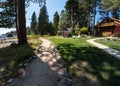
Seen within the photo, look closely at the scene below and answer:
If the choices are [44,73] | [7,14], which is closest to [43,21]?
[7,14]

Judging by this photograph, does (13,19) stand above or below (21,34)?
above

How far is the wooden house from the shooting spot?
39422mm

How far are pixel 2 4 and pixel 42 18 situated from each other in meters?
24.4

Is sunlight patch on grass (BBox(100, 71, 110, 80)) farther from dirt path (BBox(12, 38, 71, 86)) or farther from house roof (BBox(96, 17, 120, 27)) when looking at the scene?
house roof (BBox(96, 17, 120, 27))

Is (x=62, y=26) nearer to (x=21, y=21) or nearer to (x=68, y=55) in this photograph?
(x=21, y=21)

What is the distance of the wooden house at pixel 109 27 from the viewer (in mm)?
39422

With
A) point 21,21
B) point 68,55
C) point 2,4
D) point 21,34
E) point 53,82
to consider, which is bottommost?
point 53,82

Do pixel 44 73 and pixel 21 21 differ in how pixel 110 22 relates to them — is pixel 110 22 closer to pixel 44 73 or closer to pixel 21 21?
pixel 21 21

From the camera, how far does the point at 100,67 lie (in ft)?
27.2

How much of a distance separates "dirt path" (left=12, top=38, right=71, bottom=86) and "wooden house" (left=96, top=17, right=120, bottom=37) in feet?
102

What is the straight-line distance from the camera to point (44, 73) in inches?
322

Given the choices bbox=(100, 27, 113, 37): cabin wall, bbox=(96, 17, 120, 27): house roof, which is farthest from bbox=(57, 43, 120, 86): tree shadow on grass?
bbox=(100, 27, 113, 37): cabin wall

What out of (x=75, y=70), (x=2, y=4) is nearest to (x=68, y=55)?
(x=75, y=70)

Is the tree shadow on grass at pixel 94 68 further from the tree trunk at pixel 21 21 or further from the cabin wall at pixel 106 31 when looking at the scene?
the cabin wall at pixel 106 31
